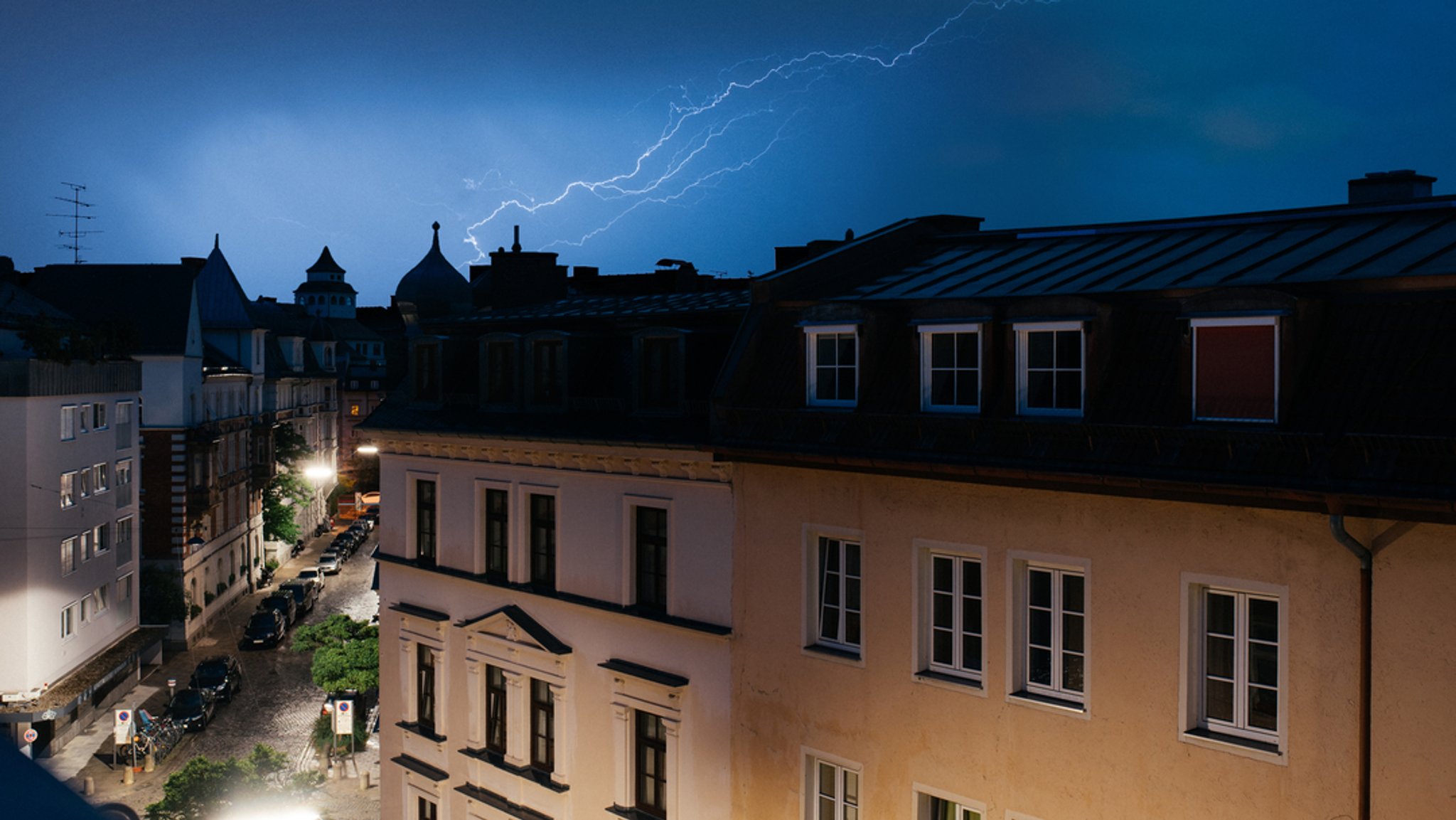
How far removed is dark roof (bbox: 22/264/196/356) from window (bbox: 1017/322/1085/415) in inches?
2095

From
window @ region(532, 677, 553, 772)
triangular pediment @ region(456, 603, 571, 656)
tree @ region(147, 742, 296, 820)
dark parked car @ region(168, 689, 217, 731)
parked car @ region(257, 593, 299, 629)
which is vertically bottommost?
dark parked car @ region(168, 689, 217, 731)

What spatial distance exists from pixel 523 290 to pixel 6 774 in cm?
2861

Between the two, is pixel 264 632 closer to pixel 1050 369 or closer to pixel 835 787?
pixel 835 787

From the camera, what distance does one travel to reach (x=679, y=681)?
20.5 meters

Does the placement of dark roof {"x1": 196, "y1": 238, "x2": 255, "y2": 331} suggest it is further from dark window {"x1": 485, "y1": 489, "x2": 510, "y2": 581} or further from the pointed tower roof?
dark window {"x1": 485, "y1": 489, "x2": 510, "y2": 581}

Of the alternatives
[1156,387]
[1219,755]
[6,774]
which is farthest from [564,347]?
[6,774]

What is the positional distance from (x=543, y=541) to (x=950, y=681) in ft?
33.6

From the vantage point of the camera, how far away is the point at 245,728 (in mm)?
45094

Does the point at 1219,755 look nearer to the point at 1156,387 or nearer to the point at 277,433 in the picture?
the point at 1156,387

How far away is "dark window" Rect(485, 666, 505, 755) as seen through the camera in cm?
2475

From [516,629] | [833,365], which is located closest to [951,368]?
[833,365]

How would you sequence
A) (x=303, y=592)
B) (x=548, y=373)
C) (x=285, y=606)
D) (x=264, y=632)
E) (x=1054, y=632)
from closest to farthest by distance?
1. (x=1054, y=632)
2. (x=548, y=373)
3. (x=264, y=632)
4. (x=285, y=606)
5. (x=303, y=592)

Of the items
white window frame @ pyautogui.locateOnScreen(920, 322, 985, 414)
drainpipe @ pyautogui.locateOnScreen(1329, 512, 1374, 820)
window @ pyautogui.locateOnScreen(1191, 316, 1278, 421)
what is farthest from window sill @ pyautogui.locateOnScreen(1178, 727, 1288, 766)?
white window frame @ pyautogui.locateOnScreen(920, 322, 985, 414)

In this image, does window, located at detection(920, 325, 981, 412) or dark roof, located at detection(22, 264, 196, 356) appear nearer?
window, located at detection(920, 325, 981, 412)
